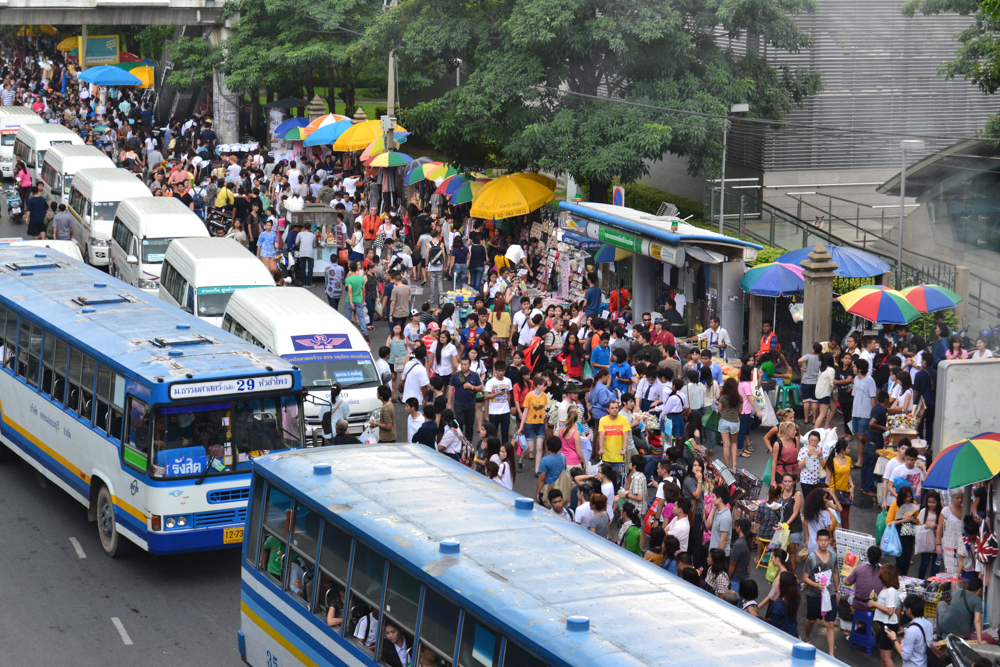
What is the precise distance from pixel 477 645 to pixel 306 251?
774 inches

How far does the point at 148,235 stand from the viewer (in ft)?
75.3

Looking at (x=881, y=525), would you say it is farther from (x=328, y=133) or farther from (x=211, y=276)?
(x=328, y=133)

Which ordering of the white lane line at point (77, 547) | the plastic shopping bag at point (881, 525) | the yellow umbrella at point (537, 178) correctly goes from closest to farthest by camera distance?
the plastic shopping bag at point (881, 525) → the white lane line at point (77, 547) → the yellow umbrella at point (537, 178)

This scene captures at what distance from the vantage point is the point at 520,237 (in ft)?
88.5

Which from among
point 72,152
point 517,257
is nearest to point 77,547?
point 517,257

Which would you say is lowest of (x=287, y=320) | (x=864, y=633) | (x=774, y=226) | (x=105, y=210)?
(x=864, y=633)

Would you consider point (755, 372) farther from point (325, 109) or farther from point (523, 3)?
point (325, 109)

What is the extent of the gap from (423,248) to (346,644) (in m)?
18.0

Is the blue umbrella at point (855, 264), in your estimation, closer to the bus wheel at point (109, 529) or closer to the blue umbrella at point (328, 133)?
the bus wheel at point (109, 529)

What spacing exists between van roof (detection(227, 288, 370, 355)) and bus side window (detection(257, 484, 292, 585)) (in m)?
6.44

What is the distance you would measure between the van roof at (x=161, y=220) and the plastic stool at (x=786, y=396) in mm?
11411

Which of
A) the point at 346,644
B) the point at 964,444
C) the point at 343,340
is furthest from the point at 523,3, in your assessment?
the point at 346,644

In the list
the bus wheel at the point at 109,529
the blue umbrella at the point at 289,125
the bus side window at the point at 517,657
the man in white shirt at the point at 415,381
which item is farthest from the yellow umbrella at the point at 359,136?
the bus side window at the point at 517,657

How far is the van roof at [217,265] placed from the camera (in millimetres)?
19250
